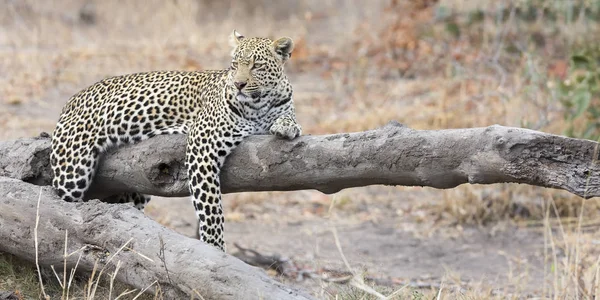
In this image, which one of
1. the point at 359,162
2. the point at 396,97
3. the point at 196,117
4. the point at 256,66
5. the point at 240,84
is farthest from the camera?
the point at 396,97

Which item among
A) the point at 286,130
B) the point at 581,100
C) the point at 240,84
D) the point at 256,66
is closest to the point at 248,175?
the point at 286,130

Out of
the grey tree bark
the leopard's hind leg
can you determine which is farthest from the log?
the leopard's hind leg

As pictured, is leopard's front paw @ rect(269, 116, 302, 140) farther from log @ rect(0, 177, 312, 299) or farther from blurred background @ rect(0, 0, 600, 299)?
log @ rect(0, 177, 312, 299)

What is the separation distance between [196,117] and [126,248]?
1632mm

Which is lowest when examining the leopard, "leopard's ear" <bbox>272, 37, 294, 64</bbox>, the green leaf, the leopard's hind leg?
the leopard's hind leg

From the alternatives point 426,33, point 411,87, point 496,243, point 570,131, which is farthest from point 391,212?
point 426,33

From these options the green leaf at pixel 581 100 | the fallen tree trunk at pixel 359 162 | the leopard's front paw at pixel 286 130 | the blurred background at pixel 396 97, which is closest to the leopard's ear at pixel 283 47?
the fallen tree trunk at pixel 359 162

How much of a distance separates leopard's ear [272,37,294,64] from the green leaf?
4.07 meters

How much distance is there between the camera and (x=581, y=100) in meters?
9.55

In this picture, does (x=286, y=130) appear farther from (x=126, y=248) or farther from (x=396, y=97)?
(x=396, y=97)

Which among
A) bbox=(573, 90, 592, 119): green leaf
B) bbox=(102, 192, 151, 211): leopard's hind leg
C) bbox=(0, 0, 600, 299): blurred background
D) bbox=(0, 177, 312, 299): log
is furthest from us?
bbox=(573, 90, 592, 119): green leaf

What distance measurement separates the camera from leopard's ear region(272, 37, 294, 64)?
685 centimetres

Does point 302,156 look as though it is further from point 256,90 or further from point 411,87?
point 411,87

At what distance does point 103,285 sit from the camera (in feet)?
20.3
